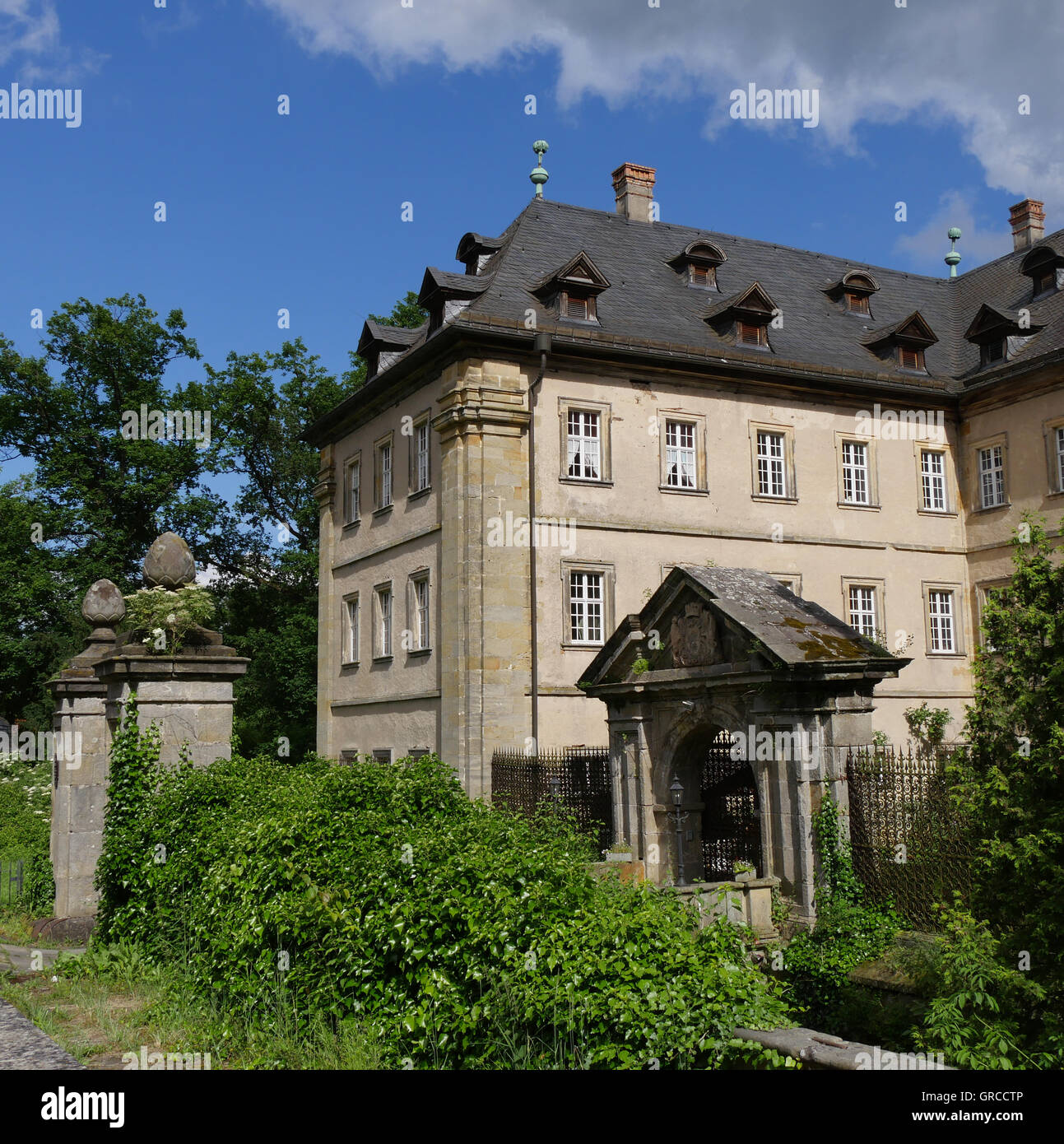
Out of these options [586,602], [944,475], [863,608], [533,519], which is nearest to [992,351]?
[944,475]

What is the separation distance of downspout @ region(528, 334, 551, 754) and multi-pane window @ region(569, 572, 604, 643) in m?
0.87

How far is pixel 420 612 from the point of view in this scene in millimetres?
24312

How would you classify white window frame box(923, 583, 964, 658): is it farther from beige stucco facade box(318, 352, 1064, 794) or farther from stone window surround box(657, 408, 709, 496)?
stone window surround box(657, 408, 709, 496)

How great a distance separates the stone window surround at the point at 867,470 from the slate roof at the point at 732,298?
4.37ft

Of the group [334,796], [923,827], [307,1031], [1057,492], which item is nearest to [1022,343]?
[1057,492]

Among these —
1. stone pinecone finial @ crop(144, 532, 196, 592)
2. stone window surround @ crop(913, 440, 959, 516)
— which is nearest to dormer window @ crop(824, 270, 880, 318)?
stone window surround @ crop(913, 440, 959, 516)

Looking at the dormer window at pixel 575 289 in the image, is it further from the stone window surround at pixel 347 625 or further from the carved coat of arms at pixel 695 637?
the carved coat of arms at pixel 695 637

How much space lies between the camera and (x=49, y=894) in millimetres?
14430

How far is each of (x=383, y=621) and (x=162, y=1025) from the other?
19210mm

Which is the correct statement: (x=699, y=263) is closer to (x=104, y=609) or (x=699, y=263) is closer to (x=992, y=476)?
(x=992, y=476)

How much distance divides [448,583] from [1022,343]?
591 inches

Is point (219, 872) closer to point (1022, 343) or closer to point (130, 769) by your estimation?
point (130, 769)

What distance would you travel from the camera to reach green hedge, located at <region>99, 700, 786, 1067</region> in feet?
17.2
